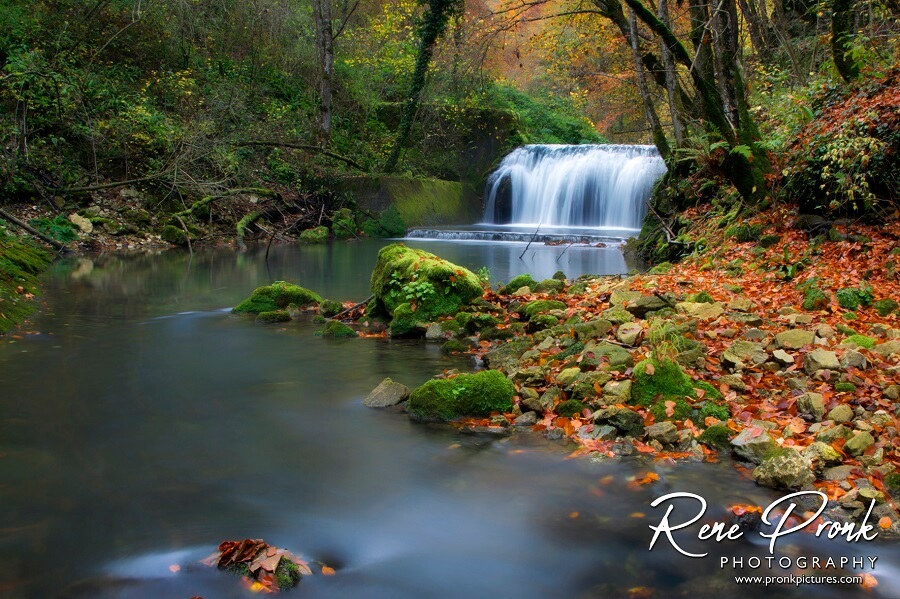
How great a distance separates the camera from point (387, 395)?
6.27 m

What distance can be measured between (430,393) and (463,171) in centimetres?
2413

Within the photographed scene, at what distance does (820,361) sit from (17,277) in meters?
11.4

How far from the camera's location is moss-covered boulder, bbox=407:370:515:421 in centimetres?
579

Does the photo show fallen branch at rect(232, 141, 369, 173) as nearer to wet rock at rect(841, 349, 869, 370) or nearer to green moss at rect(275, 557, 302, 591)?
wet rock at rect(841, 349, 869, 370)

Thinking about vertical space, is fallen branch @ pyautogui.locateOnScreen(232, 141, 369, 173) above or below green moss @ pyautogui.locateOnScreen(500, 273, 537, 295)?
above

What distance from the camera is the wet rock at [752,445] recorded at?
15.4 feet

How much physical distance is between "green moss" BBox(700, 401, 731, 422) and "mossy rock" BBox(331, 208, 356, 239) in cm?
1838

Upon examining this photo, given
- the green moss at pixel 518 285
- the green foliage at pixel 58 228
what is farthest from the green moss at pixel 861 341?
the green foliage at pixel 58 228

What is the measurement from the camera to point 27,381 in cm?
669

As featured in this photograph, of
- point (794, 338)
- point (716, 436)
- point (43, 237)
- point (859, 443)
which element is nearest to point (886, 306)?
point (794, 338)

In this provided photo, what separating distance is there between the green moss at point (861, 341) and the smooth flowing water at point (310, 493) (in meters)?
2.05

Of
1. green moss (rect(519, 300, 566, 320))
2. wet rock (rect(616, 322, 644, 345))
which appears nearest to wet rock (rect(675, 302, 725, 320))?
→ wet rock (rect(616, 322, 644, 345))

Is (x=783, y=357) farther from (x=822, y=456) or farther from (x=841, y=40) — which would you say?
(x=841, y=40)

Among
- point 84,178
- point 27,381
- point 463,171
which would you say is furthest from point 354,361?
point 463,171
